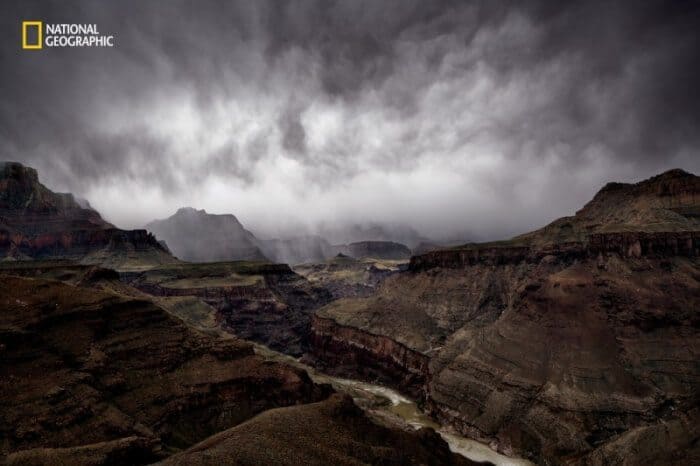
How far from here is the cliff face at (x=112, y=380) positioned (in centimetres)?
4241

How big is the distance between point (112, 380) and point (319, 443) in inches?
1045

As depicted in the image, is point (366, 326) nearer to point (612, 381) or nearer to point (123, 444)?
point (612, 381)

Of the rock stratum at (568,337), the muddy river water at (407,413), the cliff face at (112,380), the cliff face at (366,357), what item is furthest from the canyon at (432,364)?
the muddy river water at (407,413)

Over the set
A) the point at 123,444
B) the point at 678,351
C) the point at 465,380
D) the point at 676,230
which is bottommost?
the point at 465,380

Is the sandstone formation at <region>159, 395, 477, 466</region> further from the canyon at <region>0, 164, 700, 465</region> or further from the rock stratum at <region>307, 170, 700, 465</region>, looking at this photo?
the rock stratum at <region>307, 170, 700, 465</region>

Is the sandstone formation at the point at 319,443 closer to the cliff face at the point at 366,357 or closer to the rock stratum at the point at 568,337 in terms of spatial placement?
the rock stratum at the point at 568,337

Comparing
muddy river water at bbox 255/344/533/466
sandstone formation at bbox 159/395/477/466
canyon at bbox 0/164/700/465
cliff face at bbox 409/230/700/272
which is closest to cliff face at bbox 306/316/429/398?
canyon at bbox 0/164/700/465

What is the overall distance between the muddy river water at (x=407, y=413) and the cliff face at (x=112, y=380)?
2781cm

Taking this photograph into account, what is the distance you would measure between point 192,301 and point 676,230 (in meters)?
162

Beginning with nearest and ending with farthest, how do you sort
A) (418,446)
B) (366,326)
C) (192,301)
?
(418,446), (366,326), (192,301)

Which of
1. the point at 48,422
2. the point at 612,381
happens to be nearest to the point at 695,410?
the point at 612,381

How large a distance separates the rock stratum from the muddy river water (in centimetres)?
237

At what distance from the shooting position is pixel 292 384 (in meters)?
63.4

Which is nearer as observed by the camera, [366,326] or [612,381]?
[612,381]
